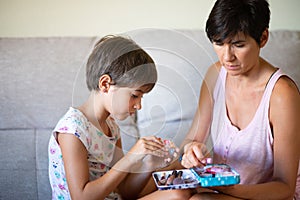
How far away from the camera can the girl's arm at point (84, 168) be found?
1095 millimetres

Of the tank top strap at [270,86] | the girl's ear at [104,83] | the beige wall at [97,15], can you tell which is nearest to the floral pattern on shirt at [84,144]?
the girl's ear at [104,83]

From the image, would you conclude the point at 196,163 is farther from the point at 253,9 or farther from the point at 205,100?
→ the point at 253,9

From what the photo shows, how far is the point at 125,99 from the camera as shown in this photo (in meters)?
1.11

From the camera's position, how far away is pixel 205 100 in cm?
134

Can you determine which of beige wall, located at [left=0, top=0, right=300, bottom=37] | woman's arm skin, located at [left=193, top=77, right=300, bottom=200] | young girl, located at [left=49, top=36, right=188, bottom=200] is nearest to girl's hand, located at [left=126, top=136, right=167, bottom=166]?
young girl, located at [left=49, top=36, right=188, bottom=200]

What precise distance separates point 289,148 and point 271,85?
0.18 m

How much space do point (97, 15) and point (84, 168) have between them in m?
0.88

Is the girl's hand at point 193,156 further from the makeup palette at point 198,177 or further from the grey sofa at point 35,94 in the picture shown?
the grey sofa at point 35,94

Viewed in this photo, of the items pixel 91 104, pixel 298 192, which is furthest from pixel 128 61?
pixel 298 192

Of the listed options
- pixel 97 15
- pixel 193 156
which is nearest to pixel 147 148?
pixel 193 156

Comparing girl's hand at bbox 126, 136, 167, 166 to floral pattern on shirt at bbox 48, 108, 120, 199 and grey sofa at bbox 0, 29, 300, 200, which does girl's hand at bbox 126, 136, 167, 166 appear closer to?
floral pattern on shirt at bbox 48, 108, 120, 199

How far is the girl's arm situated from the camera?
3.59 feet

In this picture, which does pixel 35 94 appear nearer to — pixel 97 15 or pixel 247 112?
pixel 97 15

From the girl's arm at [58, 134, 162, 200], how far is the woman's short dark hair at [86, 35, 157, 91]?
0.16 metres
